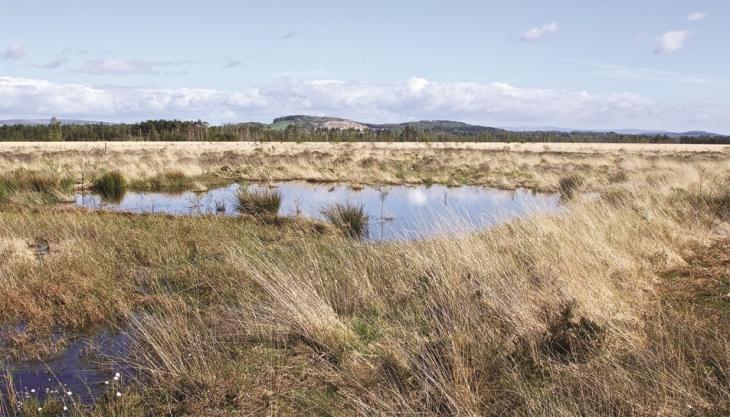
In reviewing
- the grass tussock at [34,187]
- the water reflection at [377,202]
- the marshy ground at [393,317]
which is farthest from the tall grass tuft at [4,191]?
the marshy ground at [393,317]

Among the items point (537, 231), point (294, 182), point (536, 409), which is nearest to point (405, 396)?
point (536, 409)

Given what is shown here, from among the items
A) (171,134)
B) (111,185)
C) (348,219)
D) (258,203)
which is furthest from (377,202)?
(171,134)

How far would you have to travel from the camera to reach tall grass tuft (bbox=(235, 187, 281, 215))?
42.9 feet

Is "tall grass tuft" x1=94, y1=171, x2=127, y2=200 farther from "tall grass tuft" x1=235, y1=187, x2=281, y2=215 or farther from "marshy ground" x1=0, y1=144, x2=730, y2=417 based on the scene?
"marshy ground" x1=0, y1=144, x2=730, y2=417

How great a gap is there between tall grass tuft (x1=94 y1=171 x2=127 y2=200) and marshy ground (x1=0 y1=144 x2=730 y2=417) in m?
7.37

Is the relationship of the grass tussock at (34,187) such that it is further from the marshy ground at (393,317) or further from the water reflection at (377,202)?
the marshy ground at (393,317)

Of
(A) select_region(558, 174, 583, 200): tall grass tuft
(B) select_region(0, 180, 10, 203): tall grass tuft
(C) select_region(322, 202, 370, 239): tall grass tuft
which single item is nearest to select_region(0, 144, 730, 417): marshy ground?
(C) select_region(322, 202, 370, 239): tall grass tuft

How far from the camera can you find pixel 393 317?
212 inches

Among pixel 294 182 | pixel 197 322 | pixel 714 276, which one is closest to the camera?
pixel 197 322

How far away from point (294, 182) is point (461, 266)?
16835 millimetres

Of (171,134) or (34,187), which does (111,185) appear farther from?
(171,134)

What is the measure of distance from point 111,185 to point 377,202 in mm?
8421

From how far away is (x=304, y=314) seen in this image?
5.07m

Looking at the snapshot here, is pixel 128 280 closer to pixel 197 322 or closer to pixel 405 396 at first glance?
pixel 197 322
